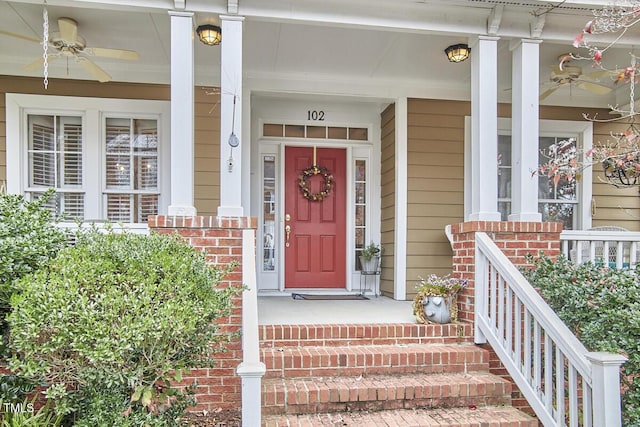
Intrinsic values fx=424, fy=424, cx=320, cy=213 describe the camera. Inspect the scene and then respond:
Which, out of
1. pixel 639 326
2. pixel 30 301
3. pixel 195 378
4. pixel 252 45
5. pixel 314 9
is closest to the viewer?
pixel 30 301

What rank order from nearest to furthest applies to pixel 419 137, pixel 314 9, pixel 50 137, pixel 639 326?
1. pixel 639 326
2. pixel 314 9
3. pixel 50 137
4. pixel 419 137

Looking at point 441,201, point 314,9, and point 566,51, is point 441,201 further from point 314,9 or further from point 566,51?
point 314,9

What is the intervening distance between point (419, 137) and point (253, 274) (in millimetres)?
3129

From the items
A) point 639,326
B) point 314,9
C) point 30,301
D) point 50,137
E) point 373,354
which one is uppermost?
point 314,9

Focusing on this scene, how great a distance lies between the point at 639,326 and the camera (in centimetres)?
219

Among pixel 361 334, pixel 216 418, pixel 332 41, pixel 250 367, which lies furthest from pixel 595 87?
pixel 216 418

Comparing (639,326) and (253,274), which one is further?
(253,274)

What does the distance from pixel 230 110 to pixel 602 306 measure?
9.20 ft

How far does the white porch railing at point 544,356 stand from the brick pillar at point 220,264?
1.84 meters

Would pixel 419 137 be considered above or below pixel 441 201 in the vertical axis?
above

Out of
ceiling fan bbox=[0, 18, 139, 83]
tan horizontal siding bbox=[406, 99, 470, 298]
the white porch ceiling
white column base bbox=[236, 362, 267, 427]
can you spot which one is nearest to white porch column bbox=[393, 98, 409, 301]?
tan horizontal siding bbox=[406, 99, 470, 298]

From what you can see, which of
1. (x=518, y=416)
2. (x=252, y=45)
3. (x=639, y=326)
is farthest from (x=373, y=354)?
(x=252, y=45)

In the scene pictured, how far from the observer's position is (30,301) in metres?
1.92

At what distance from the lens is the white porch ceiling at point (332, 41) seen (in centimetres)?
339
